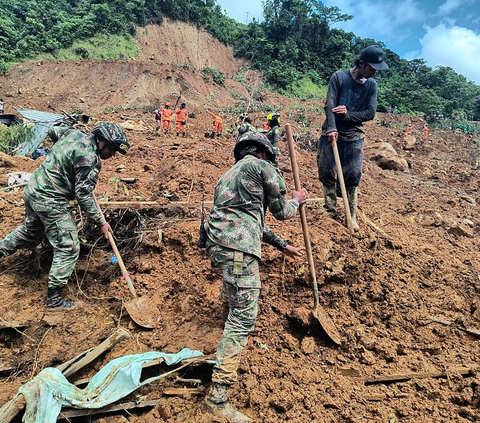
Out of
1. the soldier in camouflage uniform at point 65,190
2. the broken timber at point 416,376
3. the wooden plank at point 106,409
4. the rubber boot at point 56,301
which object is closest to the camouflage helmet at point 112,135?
the soldier in camouflage uniform at point 65,190

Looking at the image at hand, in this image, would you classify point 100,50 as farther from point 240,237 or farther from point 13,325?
point 240,237

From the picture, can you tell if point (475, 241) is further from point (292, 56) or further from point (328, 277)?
point (292, 56)

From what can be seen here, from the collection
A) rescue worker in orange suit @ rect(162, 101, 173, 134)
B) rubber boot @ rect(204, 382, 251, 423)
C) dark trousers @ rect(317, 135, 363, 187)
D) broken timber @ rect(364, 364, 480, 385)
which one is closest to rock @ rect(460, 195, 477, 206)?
dark trousers @ rect(317, 135, 363, 187)

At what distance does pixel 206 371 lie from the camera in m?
2.75

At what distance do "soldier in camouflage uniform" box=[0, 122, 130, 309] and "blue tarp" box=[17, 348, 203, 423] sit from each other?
4.14 ft

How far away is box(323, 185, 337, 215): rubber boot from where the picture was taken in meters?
4.60

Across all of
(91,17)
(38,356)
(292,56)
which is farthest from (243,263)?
(292,56)

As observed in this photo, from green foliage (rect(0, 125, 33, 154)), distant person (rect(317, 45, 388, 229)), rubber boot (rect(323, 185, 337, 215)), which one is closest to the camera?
distant person (rect(317, 45, 388, 229))

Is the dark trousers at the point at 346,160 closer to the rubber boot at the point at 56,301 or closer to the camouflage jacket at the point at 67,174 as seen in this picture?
the camouflage jacket at the point at 67,174

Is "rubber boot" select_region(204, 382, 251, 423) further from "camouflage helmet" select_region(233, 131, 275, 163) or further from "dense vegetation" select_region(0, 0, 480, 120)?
"dense vegetation" select_region(0, 0, 480, 120)

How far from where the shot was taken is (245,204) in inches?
99.0

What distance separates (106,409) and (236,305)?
1.14 metres

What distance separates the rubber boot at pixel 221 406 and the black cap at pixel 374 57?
12.1ft

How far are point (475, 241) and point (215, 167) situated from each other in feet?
16.3
